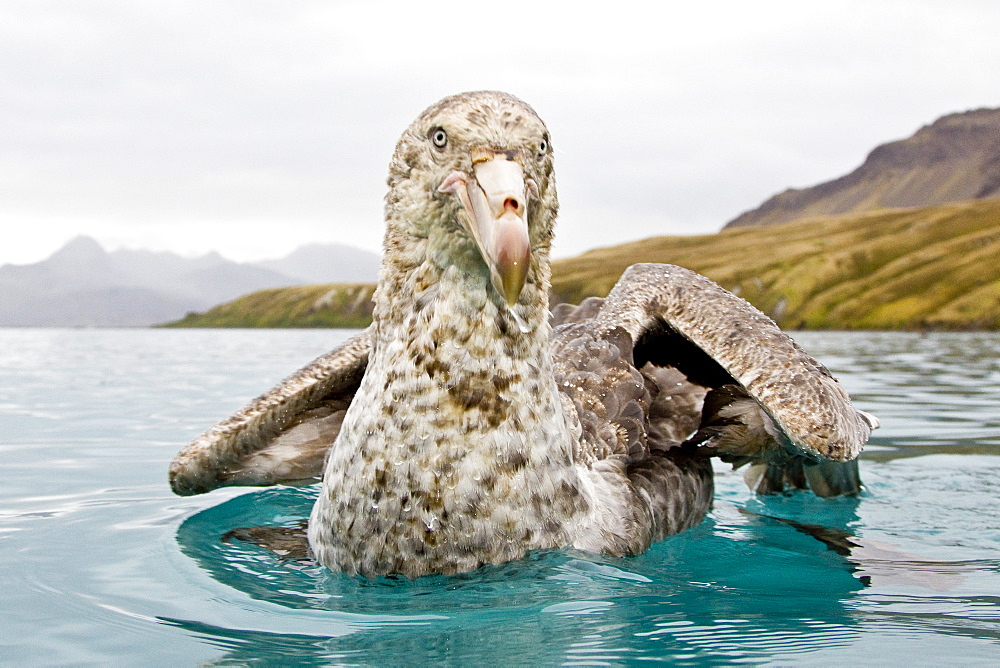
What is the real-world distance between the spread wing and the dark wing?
158 cm

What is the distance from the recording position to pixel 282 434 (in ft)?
24.1

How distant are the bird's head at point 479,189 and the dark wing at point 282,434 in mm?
2321

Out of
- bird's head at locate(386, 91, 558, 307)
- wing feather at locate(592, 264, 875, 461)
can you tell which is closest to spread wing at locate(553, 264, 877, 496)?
wing feather at locate(592, 264, 875, 461)

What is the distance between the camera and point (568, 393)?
6.62 metres

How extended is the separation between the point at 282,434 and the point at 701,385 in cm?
323

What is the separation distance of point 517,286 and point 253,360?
102 ft

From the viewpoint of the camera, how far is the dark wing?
7.00 m

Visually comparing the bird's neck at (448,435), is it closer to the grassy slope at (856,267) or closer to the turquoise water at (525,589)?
the turquoise water at (525,589)

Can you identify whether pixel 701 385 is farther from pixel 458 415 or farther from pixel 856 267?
pixel 856 267

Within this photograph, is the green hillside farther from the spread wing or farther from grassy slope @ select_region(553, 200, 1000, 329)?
the spread wing

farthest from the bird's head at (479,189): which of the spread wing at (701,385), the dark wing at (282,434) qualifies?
the dark wing at (282,434)

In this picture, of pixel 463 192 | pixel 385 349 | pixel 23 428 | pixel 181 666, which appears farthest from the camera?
pixel 23 428

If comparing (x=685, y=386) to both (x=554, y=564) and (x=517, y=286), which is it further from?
(x=517, y=286)

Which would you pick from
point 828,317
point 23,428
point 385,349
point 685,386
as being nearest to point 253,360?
point 23,428
